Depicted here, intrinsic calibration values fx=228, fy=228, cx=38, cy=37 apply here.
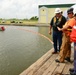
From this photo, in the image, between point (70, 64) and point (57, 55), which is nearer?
point (70, 64)

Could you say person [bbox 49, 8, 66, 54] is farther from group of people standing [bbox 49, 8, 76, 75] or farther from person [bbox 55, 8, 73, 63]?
person [bbox 55, 8, 73, 63]

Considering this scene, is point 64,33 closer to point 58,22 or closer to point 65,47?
point 65,47

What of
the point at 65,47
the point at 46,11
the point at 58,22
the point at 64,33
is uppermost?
the point at 58,22

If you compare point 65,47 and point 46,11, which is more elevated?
point 65,47

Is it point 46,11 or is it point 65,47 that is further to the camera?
point 46,11

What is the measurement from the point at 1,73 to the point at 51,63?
54.7 inches

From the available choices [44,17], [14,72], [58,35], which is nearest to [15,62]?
[14,72]

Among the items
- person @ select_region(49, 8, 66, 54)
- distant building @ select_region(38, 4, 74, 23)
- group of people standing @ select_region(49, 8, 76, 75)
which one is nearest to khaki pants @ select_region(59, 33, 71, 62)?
group of people standing @ select_region(49, 8, 76, 75)

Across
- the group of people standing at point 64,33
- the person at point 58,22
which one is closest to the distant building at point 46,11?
the group of people standing at point 64,33

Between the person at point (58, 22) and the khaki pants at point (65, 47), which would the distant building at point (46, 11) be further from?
the khaki pants at point (65, 47)

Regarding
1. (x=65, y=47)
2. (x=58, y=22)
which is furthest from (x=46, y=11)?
(x=65, y=47)

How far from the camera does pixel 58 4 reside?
49844mm

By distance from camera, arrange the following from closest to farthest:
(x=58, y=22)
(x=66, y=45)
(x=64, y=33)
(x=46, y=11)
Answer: (x=64, y=33), (x=66, y=45), (x=58, y=22), (x=46, y=11)

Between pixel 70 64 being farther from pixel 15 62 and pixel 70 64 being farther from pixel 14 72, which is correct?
pixel 15 62
